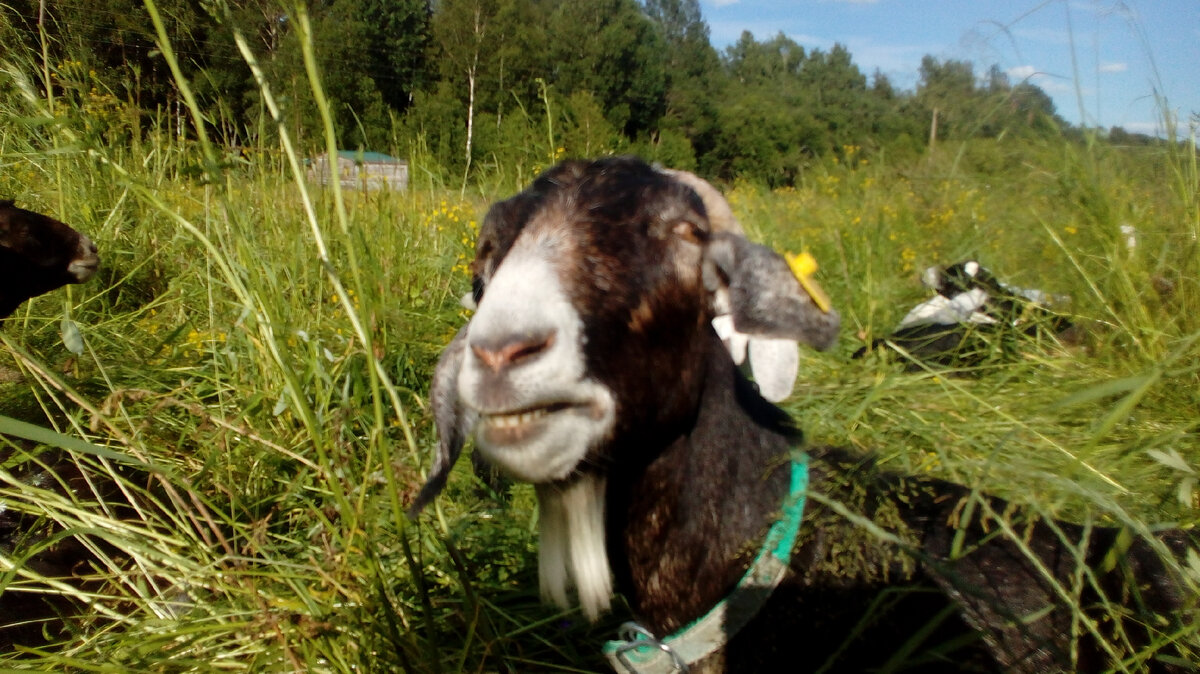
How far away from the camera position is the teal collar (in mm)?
1780

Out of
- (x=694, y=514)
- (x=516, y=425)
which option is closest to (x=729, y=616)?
(x=694, y=514)

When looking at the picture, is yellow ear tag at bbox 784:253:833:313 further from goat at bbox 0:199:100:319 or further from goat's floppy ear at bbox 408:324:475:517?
goat at bbox 0:199:100:319

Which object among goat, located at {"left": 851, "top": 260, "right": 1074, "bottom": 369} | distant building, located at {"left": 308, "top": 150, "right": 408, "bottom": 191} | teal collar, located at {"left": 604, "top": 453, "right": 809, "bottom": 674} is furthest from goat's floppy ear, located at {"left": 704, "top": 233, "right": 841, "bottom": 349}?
distant building, located at {"left": 308, "top": 150, "right": 408, "bottom": 191}

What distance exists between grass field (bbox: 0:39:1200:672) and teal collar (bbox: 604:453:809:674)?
1.35 feet

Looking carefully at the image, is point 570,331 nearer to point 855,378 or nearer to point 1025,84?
point 855,378

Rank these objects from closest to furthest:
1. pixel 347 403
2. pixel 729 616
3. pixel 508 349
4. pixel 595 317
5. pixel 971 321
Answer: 1. pixel 508 349
2. pixel 595 317
3. pixel 729 616
4. pixel 347 403
5. pixel 971 321

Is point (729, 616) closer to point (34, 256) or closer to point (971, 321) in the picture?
point (971, 321)

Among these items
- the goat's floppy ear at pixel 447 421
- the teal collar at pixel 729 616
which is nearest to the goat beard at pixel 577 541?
the teal collar at pixel 729 616

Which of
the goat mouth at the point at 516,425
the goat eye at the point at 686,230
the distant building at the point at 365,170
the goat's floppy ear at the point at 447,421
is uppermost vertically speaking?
the distant building at the point at 365,170

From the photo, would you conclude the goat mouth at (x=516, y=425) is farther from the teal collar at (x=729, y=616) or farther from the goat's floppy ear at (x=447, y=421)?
the teal collar at (x=729, y=616)

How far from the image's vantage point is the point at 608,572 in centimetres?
194

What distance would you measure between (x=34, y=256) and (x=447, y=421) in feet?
8.90

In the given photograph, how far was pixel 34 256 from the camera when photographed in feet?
10.7

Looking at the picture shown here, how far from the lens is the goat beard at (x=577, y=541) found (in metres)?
1.86
